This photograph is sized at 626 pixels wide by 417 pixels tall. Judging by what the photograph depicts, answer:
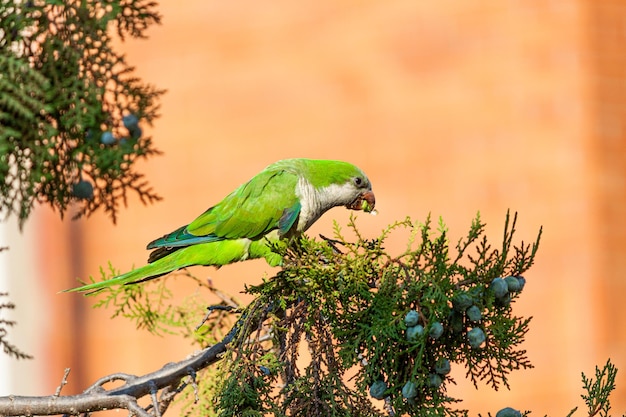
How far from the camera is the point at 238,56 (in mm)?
3926

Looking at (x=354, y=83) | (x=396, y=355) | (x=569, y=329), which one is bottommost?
(x=396, y=355)

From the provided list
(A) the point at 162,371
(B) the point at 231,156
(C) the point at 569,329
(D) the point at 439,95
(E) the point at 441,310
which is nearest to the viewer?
(E) the point at 441,310

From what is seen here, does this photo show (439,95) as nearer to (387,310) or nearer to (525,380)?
(525,380)

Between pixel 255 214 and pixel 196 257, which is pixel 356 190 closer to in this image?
pixel 255 214

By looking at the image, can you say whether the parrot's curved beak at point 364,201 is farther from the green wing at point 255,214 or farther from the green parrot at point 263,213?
the green wing at point 255,214

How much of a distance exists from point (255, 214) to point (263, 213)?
2 cm

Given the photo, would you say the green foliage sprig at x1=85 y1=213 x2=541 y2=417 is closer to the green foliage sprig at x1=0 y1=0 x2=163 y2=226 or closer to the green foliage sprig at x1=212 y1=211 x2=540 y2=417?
the green foliage sprig at x1=212 y1=211 x2=540 y2=417

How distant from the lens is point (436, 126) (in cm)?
359

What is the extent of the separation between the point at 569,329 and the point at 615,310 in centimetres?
22

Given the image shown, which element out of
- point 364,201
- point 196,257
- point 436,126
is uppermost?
point 436,126

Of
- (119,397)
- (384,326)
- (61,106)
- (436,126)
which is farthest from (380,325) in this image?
(436,126)

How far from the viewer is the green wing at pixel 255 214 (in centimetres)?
175

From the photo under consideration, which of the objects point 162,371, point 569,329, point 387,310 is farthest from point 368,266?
point 569,329

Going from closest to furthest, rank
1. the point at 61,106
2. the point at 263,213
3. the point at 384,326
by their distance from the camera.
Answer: the point at 384,326
the point at 61,106
the point at 263,213
